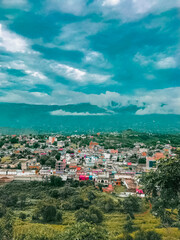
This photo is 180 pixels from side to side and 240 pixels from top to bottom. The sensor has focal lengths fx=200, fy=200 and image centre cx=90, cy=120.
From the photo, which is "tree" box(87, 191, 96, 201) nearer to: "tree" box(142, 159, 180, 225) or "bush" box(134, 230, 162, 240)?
"bush" box(134, 230, 162, 240)

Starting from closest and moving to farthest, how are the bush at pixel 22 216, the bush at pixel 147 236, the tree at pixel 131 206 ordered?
the bush at pixel 147 236 → the bush at pixel 22 216 → the tree at pixel 131 206

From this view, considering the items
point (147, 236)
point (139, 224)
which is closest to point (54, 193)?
point (139, 224)

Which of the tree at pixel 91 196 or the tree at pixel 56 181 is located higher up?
the tree at pixel 56 181

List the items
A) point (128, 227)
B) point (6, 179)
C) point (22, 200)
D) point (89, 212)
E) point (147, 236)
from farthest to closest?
point (6, 179) → point (22, 200) → point (89, 212) → point (128, 227) → point (147, 236)

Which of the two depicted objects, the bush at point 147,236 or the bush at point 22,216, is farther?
the bush at point 22,216

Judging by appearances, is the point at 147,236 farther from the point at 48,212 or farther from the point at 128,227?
the point at 48,212

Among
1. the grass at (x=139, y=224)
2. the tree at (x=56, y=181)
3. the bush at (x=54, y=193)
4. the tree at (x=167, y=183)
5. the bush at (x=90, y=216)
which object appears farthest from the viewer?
the tree at (x=56, y=181)

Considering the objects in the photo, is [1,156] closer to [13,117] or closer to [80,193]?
[80,193]

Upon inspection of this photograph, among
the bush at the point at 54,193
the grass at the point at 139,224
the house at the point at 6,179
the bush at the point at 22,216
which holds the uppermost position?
the house at the point at 6,179

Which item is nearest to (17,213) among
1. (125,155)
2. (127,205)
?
(127,205)

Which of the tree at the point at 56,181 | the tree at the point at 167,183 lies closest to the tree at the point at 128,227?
the tree at the point at 167,183

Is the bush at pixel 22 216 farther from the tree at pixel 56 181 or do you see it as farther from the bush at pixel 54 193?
the tree at pixel 56 181
